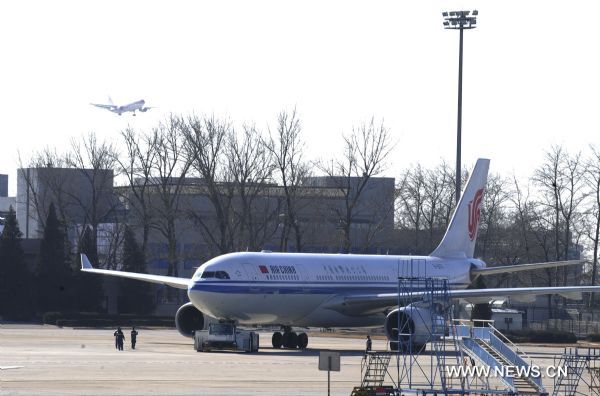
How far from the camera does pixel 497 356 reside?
34.3 m

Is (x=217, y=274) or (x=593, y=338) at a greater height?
(x=217, y=274)

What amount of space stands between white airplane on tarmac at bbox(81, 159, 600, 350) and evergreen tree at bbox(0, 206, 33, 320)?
2992cm

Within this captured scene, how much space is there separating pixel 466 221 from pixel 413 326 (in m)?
22.4

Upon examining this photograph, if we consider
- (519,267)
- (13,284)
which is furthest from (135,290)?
(519,267)

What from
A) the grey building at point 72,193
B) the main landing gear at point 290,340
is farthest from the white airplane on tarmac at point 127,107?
the main landing gear at point 290,340

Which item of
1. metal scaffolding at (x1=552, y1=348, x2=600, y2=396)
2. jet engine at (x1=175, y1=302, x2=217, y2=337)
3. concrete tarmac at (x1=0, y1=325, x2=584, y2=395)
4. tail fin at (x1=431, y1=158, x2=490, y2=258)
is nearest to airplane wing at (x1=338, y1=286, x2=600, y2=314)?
concrete tarmac at (x1=0, y1=325, x2=584, y2=395)

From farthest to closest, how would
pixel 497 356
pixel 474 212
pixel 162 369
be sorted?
pixel 474 212 < pixel 162 369 < pixel 497 356

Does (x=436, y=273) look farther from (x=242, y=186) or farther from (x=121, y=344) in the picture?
(x=242, y=186)

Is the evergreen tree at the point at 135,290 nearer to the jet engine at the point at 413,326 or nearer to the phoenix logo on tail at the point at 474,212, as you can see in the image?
the phoenix logo on tail at the point at 474,212

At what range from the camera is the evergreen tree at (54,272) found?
9000cm

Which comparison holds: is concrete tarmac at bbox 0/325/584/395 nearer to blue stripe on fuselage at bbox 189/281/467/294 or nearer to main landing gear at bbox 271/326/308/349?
main landing gear at bbox 271/326/308/349

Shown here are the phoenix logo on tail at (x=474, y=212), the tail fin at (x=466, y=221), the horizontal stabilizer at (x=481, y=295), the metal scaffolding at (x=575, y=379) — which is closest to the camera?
the metal scaffolding at (x=575, y=379)

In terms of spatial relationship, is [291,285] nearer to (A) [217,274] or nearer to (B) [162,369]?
(A) [217,274]

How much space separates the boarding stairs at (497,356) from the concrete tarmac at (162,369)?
3.52 m
